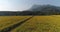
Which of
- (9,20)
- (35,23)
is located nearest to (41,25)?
(35,23)

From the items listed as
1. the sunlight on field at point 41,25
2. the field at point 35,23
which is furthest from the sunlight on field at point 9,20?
the sunlight on field at point 41,25

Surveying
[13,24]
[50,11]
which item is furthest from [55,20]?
[13,24]

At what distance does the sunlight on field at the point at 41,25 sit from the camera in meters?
1.93

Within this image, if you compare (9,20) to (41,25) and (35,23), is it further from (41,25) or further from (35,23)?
(41,25)

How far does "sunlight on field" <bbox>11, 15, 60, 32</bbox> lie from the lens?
193 centimetres

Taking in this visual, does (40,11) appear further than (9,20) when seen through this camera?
Yes

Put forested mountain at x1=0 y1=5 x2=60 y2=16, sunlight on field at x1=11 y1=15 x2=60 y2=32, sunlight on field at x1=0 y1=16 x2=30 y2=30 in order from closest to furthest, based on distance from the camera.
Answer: sunlight on field at x1=11 y1=15 x2=60 y2=32, sunlight on field at x1=0 y1=16 x2=30 y2=30, forested mountain at x1=0 y1=5 x2=60 y2=16

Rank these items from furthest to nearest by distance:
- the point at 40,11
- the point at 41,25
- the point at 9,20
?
the point at 40,11, the point at 9,20, the point at 41,25

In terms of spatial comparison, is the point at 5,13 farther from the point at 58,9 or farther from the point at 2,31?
the point at 58,9

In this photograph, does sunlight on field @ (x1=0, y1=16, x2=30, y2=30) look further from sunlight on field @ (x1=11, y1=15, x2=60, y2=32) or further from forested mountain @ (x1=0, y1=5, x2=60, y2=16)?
sunlight on field @ (x1=11, y1=15, x2=60, y2=32)

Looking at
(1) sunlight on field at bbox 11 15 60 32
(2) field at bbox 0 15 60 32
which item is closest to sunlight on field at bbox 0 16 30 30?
(2) field at bbox 0 15 60 32

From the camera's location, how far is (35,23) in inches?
84.4

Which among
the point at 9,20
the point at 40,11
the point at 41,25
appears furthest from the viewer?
the point at 40,11

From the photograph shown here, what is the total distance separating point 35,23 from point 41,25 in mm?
122
